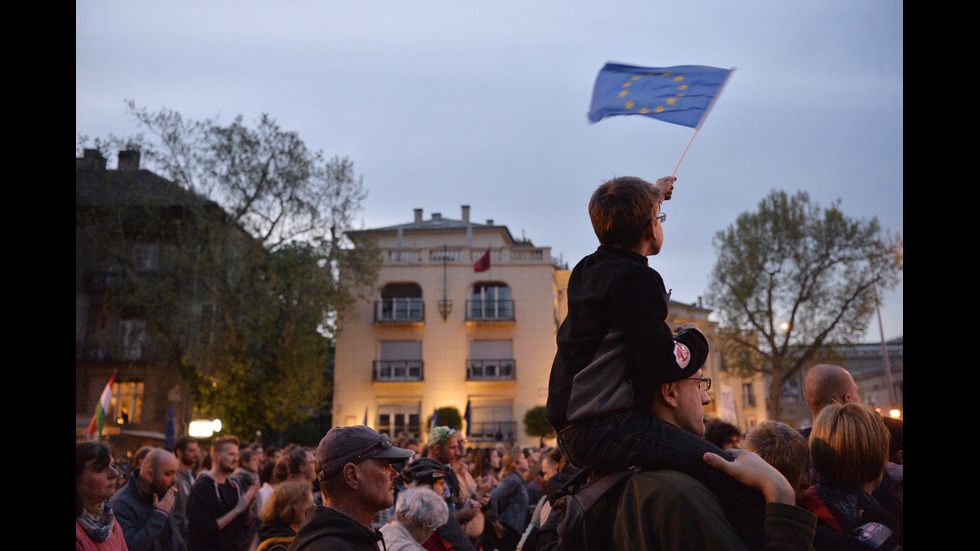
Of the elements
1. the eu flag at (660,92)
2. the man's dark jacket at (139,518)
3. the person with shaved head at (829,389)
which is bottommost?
the man's dark jacket at (139,518)

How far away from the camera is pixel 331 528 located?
335 cm

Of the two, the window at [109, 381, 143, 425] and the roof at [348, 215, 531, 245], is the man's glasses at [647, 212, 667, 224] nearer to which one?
the window at [109, 381, 143, 425]

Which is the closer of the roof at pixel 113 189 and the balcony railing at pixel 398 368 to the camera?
the roof at pixel 113 189

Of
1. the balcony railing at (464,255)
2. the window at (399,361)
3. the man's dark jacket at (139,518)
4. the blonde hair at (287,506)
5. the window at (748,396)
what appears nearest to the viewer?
the blonde hair at (287,506)

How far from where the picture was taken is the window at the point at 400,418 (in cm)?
4091

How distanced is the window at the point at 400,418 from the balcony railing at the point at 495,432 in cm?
312

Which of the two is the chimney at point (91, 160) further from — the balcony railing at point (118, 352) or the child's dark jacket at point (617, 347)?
the child's dark jacket at point (617, 347)

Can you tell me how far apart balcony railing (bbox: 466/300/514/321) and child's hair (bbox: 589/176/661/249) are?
3968 centimetres

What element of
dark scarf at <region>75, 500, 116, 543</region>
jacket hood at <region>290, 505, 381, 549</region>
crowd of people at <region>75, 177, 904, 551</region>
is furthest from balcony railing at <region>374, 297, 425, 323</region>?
jacket hood at <region>290, 505, 381, 549</region>

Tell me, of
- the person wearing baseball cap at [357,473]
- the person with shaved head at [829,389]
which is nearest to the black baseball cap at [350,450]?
the person wearing baseball cap at [357,473]

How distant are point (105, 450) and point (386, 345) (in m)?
38.4

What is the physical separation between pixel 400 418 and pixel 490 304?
308 inches

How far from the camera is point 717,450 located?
226 cm

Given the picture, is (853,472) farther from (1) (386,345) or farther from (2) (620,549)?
(1) (386,345)
